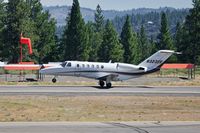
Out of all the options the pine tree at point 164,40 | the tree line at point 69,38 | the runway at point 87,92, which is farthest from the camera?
the pine tree at point 164,40

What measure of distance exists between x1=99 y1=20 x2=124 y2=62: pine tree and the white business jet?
48.6 meters

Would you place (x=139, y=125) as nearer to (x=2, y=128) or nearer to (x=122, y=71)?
(x=2, y=128)

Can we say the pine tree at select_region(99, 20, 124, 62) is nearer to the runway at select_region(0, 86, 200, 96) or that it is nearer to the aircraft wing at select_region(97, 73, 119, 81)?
the aircraft wing at select_region(97, 73, 119, 81)

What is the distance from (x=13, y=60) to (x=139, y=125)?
66.9m

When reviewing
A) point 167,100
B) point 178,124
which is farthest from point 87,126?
point 167,100

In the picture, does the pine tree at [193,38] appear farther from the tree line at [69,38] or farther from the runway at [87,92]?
the runway at [87,92]

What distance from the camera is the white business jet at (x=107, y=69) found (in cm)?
4947

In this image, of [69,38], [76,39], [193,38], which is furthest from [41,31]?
[193,38]

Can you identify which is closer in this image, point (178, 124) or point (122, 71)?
point (178, 124)

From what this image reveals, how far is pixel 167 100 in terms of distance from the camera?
36219 millimetres

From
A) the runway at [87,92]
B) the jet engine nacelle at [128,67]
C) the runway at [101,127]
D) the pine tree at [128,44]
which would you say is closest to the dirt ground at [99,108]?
the runway at [101,127]

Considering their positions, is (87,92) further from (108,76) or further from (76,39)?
(76,39)

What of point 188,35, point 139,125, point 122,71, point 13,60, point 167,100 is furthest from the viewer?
point 188,35

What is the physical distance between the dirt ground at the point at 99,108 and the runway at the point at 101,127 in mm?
2357
